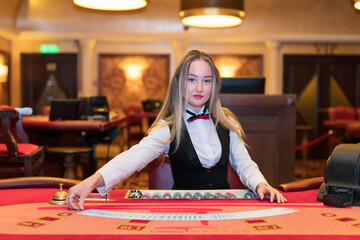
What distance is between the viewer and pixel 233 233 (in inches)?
43.5

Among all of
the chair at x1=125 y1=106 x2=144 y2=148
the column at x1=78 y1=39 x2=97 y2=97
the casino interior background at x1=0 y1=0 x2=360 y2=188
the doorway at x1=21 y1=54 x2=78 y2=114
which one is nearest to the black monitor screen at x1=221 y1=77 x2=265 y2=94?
the chair at x1=125 y1=106 x2=144 y2=148

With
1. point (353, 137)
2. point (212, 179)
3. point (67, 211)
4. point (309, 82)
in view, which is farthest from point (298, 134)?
point (67, 211)


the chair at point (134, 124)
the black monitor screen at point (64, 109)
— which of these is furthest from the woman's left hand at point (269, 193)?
the chair at point (134, 124)

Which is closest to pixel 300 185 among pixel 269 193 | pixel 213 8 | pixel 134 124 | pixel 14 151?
pixel 269 193

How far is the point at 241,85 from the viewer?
4.00m

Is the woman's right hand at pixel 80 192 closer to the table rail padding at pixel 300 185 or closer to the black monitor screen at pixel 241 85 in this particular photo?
the table rail padding at pixel 300 185

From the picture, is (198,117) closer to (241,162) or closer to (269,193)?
(241,162)

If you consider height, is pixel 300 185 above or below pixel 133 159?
below

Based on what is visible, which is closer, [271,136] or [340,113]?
[271,136]

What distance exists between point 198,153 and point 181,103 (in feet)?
0.85

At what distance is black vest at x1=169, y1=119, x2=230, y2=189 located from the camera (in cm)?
203

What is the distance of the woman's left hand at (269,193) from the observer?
154cm
